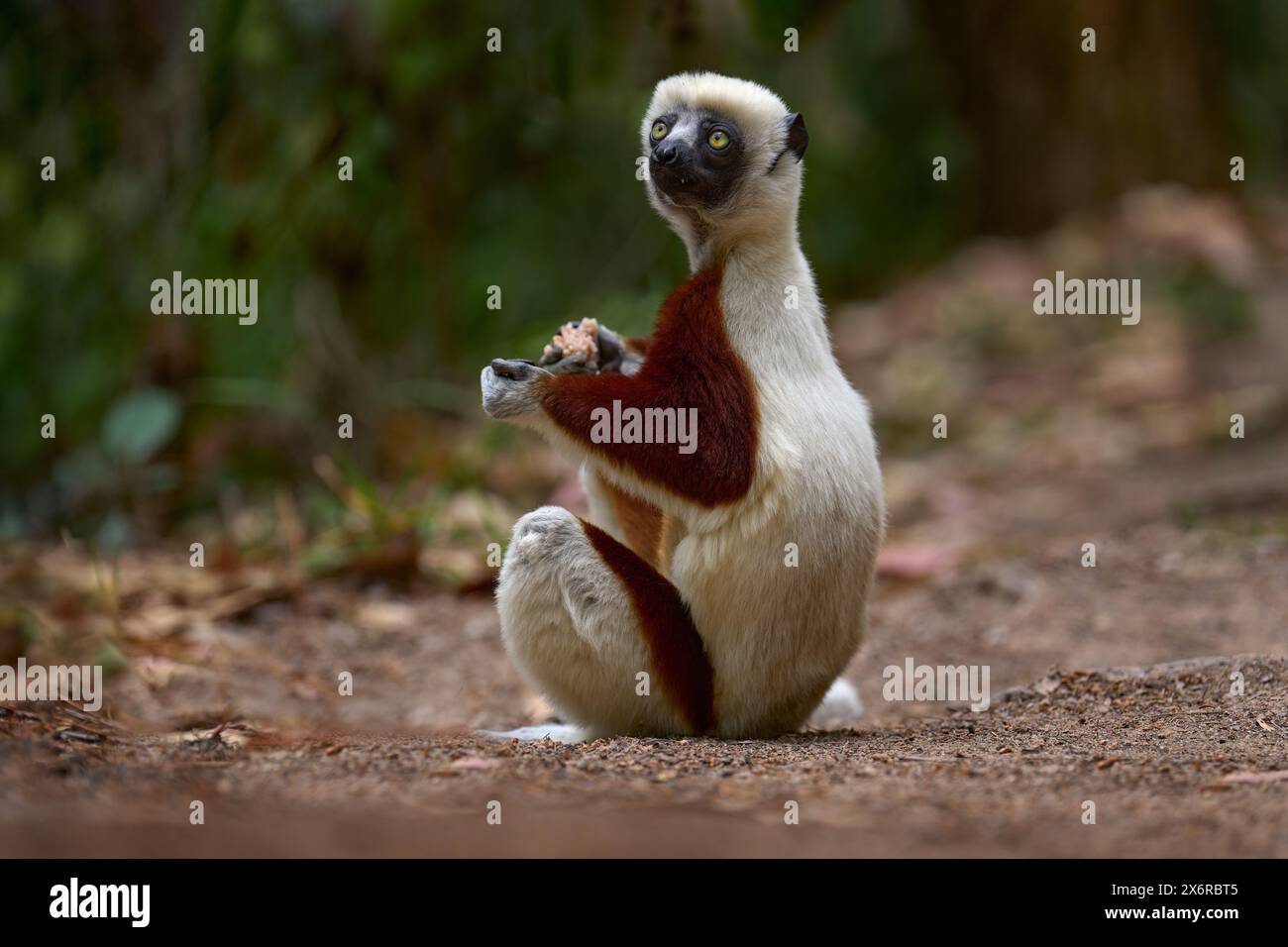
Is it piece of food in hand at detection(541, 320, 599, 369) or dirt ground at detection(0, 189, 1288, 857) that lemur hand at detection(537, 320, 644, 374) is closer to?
piece of food in hand at detection(541, 320, 599, 369)

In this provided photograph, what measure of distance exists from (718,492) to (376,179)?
250 inches

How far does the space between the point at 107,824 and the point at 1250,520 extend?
7.04m

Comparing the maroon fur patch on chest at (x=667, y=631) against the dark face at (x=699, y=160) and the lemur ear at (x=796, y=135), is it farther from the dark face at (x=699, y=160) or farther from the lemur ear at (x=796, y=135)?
the lemur ear at (x=796, y=135)

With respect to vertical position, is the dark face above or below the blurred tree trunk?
below

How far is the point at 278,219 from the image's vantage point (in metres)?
10.4

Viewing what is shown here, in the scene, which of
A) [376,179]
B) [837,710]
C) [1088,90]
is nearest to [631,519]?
[837,710]

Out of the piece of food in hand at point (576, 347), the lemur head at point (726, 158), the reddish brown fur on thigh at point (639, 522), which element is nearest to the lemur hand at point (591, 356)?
the piece of food in hand at point (576, 347)

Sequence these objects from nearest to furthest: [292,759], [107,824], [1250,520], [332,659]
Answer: [107,824]
[292,759]
[332,659]
[1250,520]

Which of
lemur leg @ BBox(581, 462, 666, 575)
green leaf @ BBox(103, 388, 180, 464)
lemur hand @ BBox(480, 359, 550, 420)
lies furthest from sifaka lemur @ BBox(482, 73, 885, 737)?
green leaf @ BBox(103, 388, 180, 464)

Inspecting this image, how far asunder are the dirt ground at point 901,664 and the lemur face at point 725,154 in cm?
199

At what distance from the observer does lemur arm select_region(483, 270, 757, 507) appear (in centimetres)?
467

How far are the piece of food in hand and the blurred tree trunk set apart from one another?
32.0ft

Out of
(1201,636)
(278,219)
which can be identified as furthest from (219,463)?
(1201,636)

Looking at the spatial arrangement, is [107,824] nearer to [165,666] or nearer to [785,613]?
[785,613]
